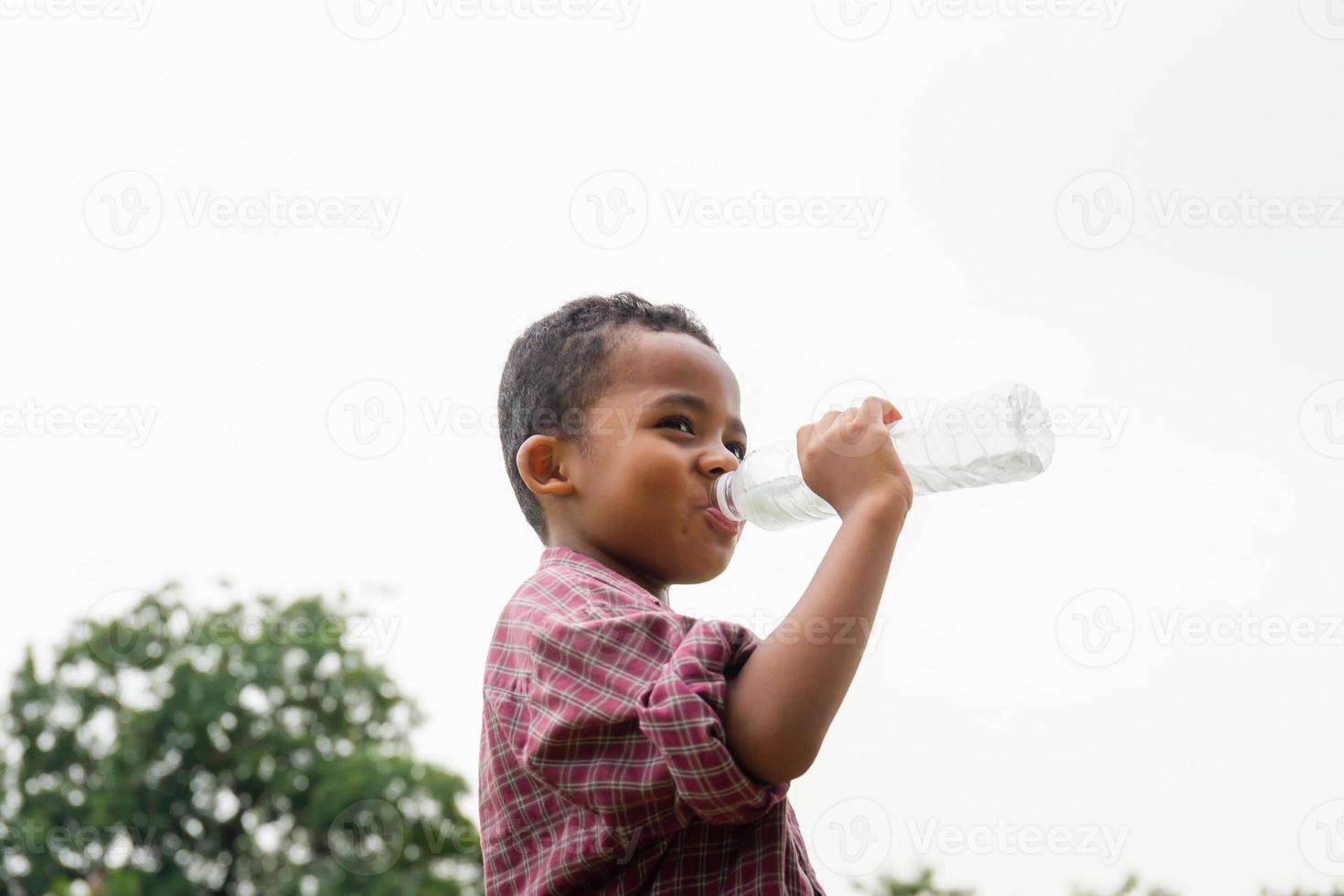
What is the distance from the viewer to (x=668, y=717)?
0.90 m

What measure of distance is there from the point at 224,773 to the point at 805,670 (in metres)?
11.0

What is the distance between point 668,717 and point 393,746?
10694mm

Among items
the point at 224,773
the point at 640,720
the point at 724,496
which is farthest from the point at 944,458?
the point at 224,773

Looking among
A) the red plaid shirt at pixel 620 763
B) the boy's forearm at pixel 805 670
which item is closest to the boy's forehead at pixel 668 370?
the red plaid shirt at pixel 620 763

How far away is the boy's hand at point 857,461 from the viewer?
102 centimetres

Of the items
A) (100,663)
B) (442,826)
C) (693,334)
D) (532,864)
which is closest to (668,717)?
(532,864)

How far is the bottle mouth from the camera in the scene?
121 centimetres

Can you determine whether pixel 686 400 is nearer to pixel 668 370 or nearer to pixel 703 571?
pixel 668 370

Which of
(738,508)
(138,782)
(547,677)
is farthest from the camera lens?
(138,782)

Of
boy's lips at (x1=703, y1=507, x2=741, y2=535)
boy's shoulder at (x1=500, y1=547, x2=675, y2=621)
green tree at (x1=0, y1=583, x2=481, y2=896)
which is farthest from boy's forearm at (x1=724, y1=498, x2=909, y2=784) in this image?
green tree at (x1=0, y1=583, x2=481, y2=896)

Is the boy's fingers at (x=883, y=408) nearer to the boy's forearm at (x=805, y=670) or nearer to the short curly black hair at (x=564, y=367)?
the boy's forearm at (x=805, y=670)

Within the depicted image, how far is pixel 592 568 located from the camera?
1.17 metres

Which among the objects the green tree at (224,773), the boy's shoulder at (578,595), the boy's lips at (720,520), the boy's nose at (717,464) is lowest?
the green tree at (224,773)

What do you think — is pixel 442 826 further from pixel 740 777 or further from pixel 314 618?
pixel 740 777
